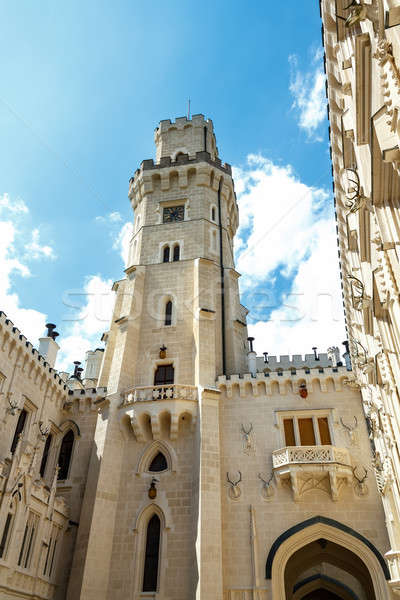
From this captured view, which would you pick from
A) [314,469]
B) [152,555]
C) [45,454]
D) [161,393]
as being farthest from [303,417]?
[45,454]

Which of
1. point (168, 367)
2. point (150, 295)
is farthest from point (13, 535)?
point (150, 295)

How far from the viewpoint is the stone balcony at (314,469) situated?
819 inches

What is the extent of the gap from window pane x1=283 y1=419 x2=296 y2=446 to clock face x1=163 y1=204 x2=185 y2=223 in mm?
16042

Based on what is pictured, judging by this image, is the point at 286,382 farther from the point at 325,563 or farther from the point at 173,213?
the point at 173,213

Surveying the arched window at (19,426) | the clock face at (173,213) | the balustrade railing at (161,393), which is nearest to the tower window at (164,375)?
the balustrade railing at (161,393)

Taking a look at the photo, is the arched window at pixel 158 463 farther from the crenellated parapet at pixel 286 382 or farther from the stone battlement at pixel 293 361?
the stone battlement at pixel 293 361

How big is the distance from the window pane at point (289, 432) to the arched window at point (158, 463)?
6.19m

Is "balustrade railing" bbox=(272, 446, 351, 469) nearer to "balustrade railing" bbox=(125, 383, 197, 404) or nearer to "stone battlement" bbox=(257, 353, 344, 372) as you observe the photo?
"balustrade railing" bbox=(125, 383, 197, 404)

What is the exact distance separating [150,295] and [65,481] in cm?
1163

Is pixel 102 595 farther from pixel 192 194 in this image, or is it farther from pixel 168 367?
pixel 192 194

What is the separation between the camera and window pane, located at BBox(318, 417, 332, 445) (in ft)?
74.9

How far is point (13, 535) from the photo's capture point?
55.8 ft

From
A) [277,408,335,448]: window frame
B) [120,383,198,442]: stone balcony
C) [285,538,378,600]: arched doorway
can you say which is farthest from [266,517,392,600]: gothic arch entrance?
[120,383,198,442]: stone balcony

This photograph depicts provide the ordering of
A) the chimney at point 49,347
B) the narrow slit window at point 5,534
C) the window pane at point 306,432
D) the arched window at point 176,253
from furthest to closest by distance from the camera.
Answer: the arched window at point 176,253 < the chimney at point 49,347 < the window pane at point 306,432 < the narrow slit window at point 5,534
